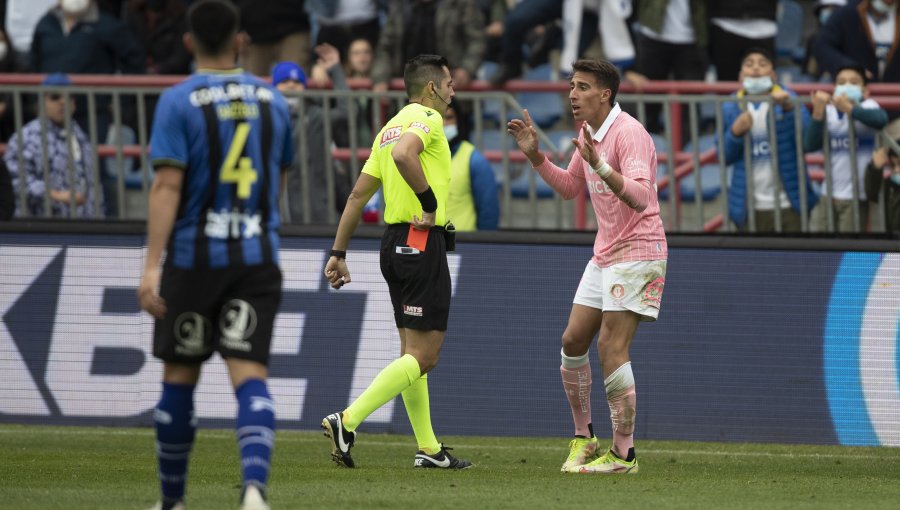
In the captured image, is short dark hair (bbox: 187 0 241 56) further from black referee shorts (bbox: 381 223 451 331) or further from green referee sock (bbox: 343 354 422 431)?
green referee sock (bbox: 343 354 422 431)

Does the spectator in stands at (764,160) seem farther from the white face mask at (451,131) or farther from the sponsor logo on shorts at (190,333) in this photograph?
the sponsor logo on shorts at (190,333)

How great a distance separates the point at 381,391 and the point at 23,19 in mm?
9126

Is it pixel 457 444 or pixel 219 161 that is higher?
pixel 219 161

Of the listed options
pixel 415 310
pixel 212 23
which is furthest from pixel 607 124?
pixel 212 23

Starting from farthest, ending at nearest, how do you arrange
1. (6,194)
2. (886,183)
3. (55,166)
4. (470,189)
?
(55,166) → (6,194) → (886,183) → (470,189)

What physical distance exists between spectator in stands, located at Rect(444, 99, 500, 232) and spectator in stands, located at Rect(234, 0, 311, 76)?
3891 millimetres

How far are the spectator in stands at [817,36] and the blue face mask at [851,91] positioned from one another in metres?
1.74

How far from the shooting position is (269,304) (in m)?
6.23

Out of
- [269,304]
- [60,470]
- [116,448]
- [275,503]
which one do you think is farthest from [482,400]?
[269,304]

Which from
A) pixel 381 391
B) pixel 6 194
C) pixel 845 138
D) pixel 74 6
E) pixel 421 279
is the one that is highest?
pixel 74 6

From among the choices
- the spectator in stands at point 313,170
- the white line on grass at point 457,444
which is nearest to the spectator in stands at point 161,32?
the spectator in stands at point 313,170

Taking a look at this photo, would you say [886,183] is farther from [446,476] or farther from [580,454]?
[446,476]

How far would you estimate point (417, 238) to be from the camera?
8977 mm

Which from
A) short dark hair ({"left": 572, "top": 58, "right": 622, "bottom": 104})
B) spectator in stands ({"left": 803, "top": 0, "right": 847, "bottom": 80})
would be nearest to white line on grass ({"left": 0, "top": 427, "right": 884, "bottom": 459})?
short dark hair ({"left": 572, "top": 58, "right": 622, "bottom": 104})
